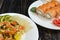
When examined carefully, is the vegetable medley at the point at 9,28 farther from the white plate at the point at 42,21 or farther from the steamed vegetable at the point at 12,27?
the white plate at the point at 42,21

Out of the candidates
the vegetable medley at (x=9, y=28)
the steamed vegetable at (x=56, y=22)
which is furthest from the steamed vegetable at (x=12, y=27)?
the steamed vegetable at (x=56, y=22)

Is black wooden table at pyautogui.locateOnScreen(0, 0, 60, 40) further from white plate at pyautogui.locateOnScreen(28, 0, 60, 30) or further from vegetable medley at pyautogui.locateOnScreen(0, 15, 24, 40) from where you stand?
vegetable medley at pyautogui.locateOnScreen(0, 15, 24, 40)

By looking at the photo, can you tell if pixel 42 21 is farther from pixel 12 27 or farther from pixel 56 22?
pixel 12 27

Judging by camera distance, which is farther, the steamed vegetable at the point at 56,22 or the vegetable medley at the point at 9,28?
the steamed vegetable at the point at 56,22

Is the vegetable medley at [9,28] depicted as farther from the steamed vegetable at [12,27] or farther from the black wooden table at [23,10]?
the black wooden table at [23,10]

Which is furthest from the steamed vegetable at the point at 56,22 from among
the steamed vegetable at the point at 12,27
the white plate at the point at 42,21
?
the steamed vegetable at the point at 12,27

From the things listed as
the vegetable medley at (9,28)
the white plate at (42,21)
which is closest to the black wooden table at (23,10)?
the white plate at (42,21)

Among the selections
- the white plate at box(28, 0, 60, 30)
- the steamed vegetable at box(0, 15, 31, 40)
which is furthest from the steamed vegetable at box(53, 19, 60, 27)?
the steamed vegetable at box(0, 15, 31, 40)
